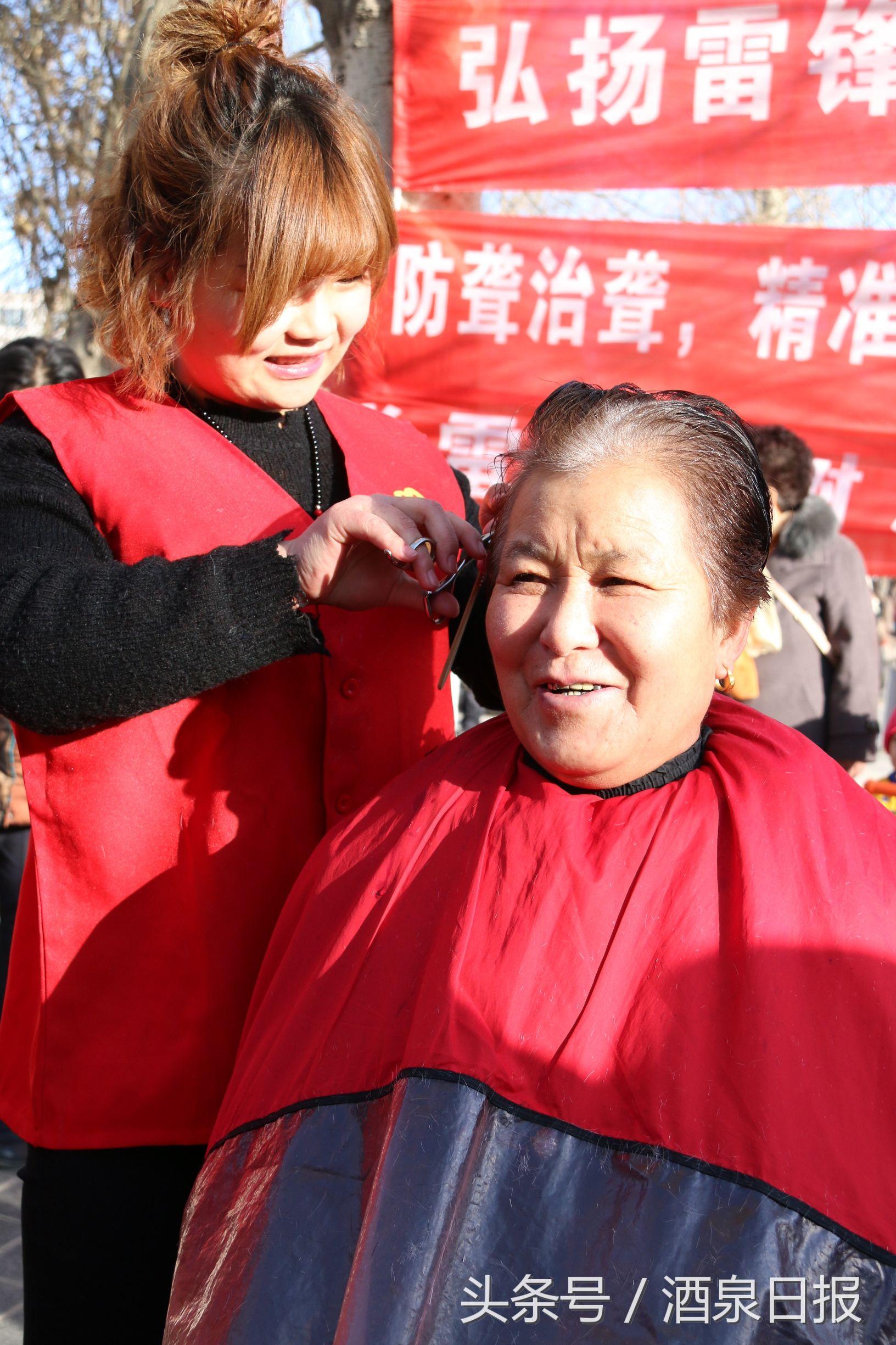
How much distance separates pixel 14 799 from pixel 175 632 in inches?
102

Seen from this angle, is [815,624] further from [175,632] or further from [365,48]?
[175,632]

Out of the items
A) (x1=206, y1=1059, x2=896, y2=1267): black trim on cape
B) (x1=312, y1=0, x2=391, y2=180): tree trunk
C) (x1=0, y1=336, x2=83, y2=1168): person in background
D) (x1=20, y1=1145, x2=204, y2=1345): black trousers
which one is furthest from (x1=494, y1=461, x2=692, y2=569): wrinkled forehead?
(x1=312, y1=0, x2=391, y2=180): tree trunk

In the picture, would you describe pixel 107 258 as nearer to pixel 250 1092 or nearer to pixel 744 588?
pixel 744 588

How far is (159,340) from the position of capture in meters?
1.46

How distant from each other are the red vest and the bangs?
0.72 ft

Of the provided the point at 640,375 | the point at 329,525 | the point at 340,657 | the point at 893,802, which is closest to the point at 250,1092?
the point at 340,657

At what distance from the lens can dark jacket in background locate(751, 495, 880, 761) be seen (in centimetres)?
→ 409

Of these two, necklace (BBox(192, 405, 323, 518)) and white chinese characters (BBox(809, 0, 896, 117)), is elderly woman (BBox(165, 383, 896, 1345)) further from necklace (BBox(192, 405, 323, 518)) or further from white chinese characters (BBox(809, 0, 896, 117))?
white chinese characters (BBox(809, 0, 896, 117))

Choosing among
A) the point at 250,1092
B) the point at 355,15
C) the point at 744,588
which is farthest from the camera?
the point at 355,15

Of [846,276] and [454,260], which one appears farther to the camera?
[454,260]

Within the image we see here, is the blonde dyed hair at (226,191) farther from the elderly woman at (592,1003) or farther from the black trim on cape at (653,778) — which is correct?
the black trim on cape at (653,778)

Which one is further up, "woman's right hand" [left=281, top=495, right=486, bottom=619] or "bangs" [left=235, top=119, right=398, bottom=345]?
"bangs" [left=235, top=119, right=398, bottom=345]

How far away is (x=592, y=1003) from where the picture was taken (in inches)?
48.3

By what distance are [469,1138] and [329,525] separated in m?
0.67
